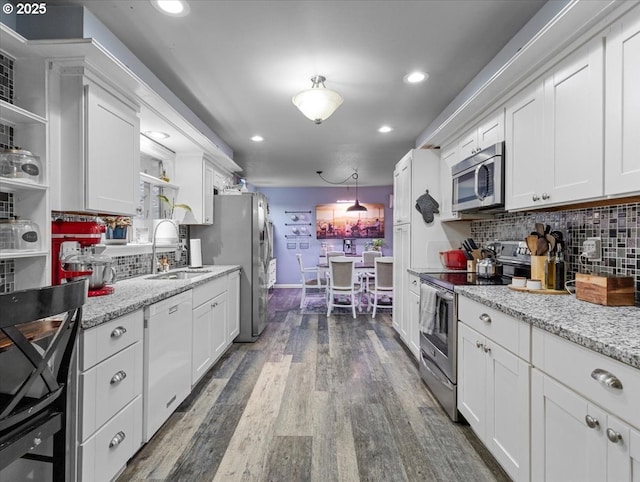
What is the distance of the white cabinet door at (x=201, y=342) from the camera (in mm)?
2449

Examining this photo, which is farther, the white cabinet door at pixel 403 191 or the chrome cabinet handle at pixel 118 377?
the white cabinet door at pixel 403 191

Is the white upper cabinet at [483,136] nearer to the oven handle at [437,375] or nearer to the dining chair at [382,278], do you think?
the oven handle at [437,375]

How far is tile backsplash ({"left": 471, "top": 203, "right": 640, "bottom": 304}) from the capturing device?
1554mm

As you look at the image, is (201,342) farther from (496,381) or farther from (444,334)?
(496,381)

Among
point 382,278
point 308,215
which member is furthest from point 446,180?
point 308,215

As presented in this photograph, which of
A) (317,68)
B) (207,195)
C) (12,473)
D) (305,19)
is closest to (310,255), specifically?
(207,195)

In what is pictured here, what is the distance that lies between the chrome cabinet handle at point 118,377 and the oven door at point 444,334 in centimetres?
190

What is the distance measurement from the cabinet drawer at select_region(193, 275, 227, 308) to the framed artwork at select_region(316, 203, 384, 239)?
193 inches

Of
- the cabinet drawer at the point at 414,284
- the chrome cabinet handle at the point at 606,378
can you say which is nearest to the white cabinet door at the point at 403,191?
the cabinet drawer at the point at 414,284

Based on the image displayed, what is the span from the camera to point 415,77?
8.49 feet

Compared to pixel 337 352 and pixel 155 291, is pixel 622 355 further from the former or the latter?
pixel 337 352

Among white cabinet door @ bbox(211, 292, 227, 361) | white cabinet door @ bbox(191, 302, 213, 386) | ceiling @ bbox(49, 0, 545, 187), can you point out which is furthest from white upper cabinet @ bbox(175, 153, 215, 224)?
white cabinet door @ bbox(191, 302, 213, 386)

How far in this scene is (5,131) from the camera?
1623 millimetres

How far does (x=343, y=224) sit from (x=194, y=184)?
16.1 ft
